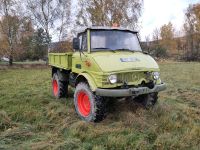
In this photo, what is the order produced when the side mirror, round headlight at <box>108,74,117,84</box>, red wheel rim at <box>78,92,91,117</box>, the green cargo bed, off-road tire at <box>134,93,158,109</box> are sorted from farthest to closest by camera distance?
the green cargo bed < off-road tire at <box>134,93,158,109</box> < the side mirror < red wheel rim at <box>78,92,91,117</box> < round headlight at <box>108,74,117,84</box>

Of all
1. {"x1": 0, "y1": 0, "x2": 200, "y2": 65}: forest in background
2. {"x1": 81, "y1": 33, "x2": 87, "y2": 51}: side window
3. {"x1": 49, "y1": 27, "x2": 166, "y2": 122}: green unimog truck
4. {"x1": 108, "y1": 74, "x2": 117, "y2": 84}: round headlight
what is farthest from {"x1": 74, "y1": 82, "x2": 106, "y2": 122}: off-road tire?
{"x1": 0, "y1": 0, "x2": 200, "y2": 65}: forest in background

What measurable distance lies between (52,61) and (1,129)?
4216mm

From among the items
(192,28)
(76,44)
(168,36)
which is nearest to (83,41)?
(76,44)

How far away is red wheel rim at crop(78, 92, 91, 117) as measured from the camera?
6.75 meters

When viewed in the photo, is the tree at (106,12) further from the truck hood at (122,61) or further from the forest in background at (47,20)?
the truck hood at (122,61)

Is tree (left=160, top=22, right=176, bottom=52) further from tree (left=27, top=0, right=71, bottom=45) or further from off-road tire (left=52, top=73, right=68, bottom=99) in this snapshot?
off-road tire (left=52, top=73, right=68, bottom=99)

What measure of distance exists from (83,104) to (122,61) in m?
1.51

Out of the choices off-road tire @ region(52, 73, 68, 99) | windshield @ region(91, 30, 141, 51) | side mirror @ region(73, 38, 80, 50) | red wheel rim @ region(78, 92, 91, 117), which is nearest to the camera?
red wheel rim @ region(78, 92, 91, 117)

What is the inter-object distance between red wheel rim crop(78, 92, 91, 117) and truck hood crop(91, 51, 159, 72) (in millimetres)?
995

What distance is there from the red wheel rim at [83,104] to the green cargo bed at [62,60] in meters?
1.42

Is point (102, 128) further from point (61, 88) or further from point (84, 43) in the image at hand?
point (61, 88)

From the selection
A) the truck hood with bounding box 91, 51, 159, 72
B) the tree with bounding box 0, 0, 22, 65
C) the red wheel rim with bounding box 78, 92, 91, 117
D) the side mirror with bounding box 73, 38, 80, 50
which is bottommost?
the red wheel rim with bounding box 78, 92, 91, 117

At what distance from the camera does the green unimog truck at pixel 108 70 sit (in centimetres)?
607

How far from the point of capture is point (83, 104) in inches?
273
